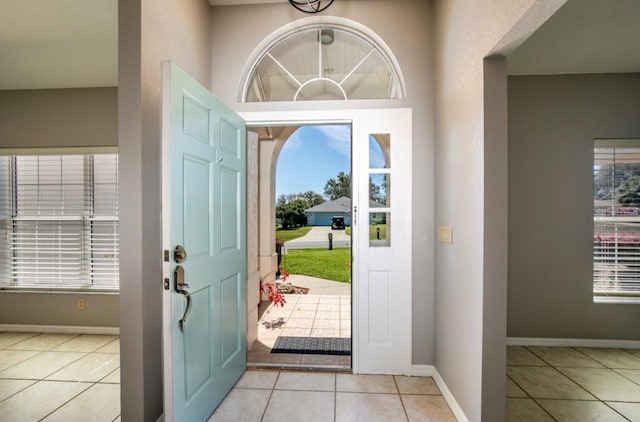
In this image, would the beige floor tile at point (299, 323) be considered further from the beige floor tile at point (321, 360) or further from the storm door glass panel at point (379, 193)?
the storm door glass panel at point (379, 193)

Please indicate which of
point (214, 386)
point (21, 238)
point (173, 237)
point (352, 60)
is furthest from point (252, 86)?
point (21, 238)

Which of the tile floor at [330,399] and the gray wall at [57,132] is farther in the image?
the gray wall at [57,132]

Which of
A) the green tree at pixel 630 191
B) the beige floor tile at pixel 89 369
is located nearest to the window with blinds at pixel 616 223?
the green tree at pixel 630 191

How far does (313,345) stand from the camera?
10.2ft

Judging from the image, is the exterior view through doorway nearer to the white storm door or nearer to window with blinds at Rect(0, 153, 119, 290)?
the white storm door

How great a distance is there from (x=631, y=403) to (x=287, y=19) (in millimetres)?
3967

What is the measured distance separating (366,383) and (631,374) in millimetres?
2305

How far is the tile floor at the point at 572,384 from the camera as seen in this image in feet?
6.70

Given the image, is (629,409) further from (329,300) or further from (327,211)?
(327,211)

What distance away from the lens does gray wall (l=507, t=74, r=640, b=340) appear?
3.08 metres

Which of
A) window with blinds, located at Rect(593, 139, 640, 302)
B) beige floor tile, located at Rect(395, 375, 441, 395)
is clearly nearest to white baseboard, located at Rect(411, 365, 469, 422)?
beige floor tile, located at Rect(395, 375, 441, 395)

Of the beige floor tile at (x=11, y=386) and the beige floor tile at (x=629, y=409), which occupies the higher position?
the beige floor tile at (x=11, y=386)

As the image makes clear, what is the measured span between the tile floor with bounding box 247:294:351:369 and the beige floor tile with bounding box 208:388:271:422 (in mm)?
448

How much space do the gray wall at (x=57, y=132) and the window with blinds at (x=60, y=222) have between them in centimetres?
16
